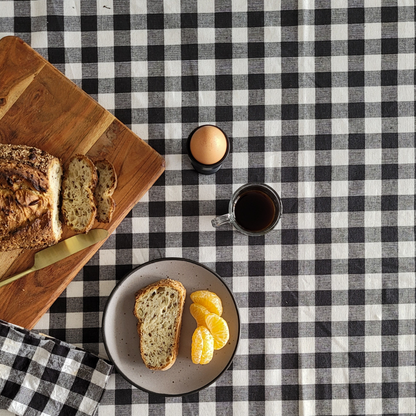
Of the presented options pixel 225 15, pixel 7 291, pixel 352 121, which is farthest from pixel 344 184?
pixel 7 291

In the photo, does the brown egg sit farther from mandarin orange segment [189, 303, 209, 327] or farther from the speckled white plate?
mandarin orange segment [189, 303, 209, 327]

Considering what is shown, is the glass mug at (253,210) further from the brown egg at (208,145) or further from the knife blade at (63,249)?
the knife blade at (63,249)

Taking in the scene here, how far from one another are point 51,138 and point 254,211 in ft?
2.04

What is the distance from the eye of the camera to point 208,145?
1122 mm

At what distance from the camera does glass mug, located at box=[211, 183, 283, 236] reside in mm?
1192

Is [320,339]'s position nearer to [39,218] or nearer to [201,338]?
[201,338]

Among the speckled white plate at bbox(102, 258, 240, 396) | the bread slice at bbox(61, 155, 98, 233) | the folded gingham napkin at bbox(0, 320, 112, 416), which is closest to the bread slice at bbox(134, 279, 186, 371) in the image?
the speckled white plate at bbox(102, 258, 240, 396)

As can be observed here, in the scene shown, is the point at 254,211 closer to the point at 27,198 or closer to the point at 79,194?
the point at 79,194

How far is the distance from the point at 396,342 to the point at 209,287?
0.62 meters

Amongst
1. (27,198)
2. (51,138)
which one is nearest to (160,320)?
(27,198)

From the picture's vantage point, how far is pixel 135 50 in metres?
1.28

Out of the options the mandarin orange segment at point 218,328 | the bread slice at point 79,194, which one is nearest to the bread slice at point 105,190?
the bread slice at point 79,194

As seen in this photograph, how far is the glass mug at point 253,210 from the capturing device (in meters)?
1.19

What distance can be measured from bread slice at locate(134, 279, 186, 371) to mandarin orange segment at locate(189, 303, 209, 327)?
0.04 meters
